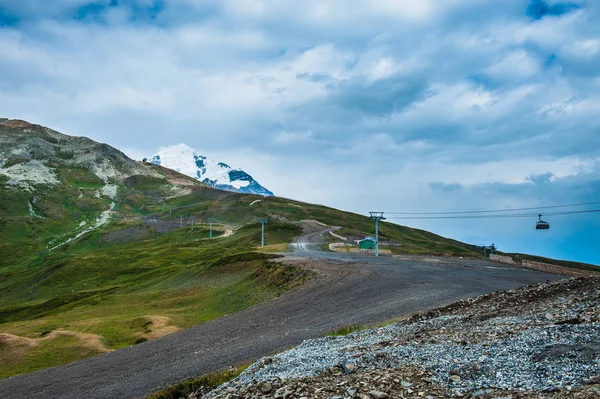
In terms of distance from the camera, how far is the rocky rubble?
14336 millimetres

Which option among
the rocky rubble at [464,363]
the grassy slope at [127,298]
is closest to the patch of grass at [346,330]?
the rocky rubble at [464,363]

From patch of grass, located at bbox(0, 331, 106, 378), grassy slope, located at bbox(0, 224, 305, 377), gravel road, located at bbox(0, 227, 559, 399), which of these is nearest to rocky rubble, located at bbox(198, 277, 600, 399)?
gravel road, located at bbox(0, 227, 559, 399)

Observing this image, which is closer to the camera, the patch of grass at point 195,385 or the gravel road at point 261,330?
the patch of grass at point 195,385

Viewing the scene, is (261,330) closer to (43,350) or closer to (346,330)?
(346,330)

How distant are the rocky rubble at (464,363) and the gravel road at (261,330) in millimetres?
10895

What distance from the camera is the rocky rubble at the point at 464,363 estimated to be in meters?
14.3

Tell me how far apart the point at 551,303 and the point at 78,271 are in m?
161

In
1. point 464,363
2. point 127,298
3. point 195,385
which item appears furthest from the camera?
point 127,298

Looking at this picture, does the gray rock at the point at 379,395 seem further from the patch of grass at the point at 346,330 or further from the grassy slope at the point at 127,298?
the grassy slope at the point at 127,298

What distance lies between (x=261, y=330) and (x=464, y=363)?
27403mm

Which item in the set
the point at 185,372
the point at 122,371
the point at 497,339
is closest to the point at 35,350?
the point at 122,371

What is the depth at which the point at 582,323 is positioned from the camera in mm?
18875

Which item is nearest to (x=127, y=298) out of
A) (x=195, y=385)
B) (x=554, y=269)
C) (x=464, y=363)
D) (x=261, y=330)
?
(x=261, y=330)

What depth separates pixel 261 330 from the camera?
4134 centimetres
